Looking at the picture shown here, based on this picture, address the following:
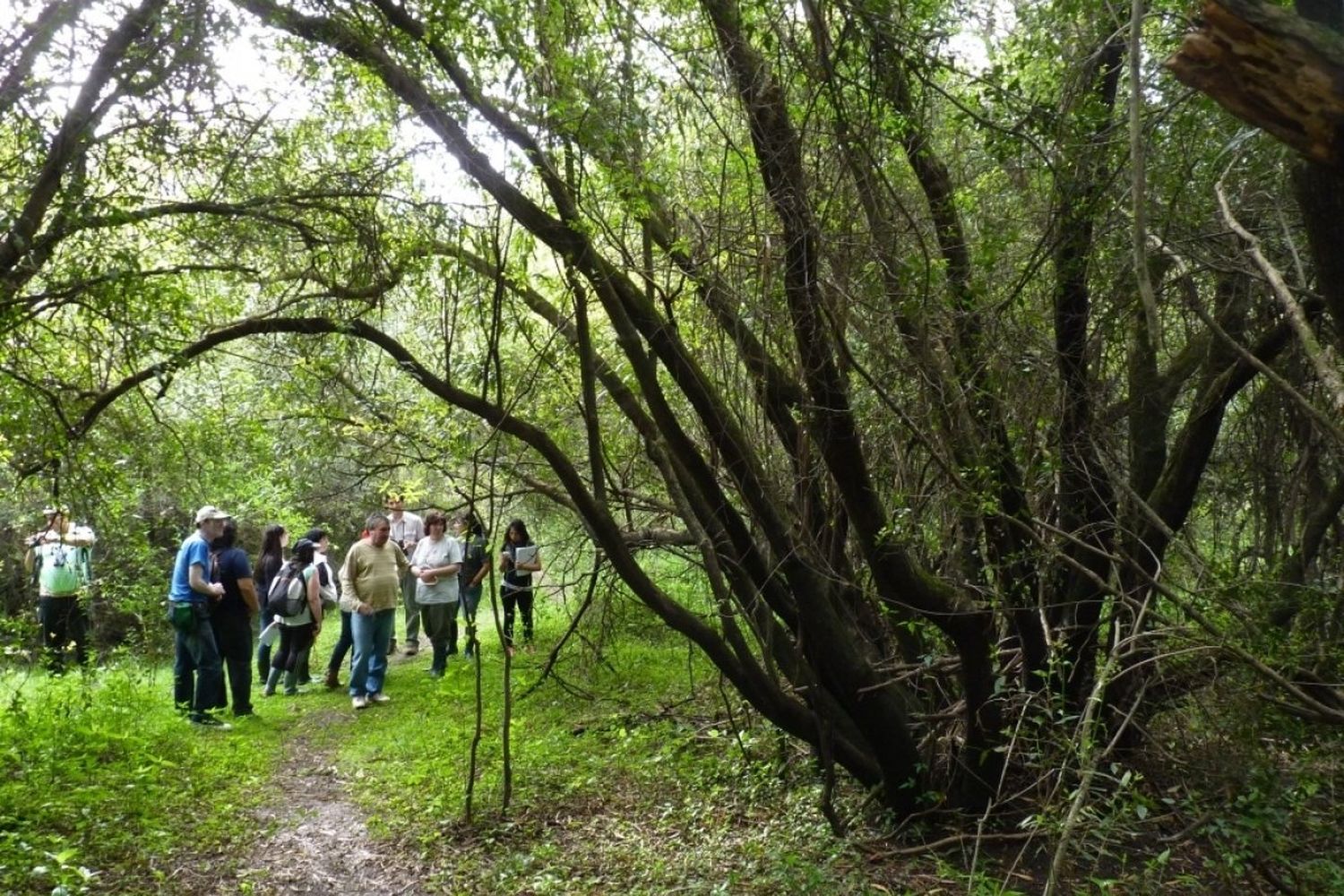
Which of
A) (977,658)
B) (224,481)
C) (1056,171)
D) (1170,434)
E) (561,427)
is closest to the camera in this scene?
(1056,171)

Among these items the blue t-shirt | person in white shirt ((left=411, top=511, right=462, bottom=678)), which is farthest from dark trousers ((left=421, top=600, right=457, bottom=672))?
the blue t-shirt

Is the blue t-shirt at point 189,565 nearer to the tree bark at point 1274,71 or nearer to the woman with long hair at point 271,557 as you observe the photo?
the woman with long hair at point 271,557

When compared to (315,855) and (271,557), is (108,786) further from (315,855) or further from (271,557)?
(271,557)

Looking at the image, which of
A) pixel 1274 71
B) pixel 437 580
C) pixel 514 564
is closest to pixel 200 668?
pixel 437 580

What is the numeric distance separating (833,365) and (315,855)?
4.18 m

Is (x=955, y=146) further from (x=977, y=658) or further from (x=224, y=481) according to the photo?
(x=224, y=481)

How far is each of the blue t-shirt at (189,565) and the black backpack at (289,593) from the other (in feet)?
3.66

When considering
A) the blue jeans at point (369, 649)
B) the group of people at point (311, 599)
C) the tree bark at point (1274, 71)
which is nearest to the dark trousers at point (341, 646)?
the group of people at point (311, 599)

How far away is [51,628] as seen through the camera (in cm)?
887

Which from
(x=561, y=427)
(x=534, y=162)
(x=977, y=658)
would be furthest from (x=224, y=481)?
(x=977, y=658)

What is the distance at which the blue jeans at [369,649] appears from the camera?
939 centimetres

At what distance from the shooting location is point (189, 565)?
322 inches

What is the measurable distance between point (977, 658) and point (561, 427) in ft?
12.7

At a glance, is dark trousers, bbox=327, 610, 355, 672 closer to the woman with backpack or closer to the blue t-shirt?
the woman with backpack
